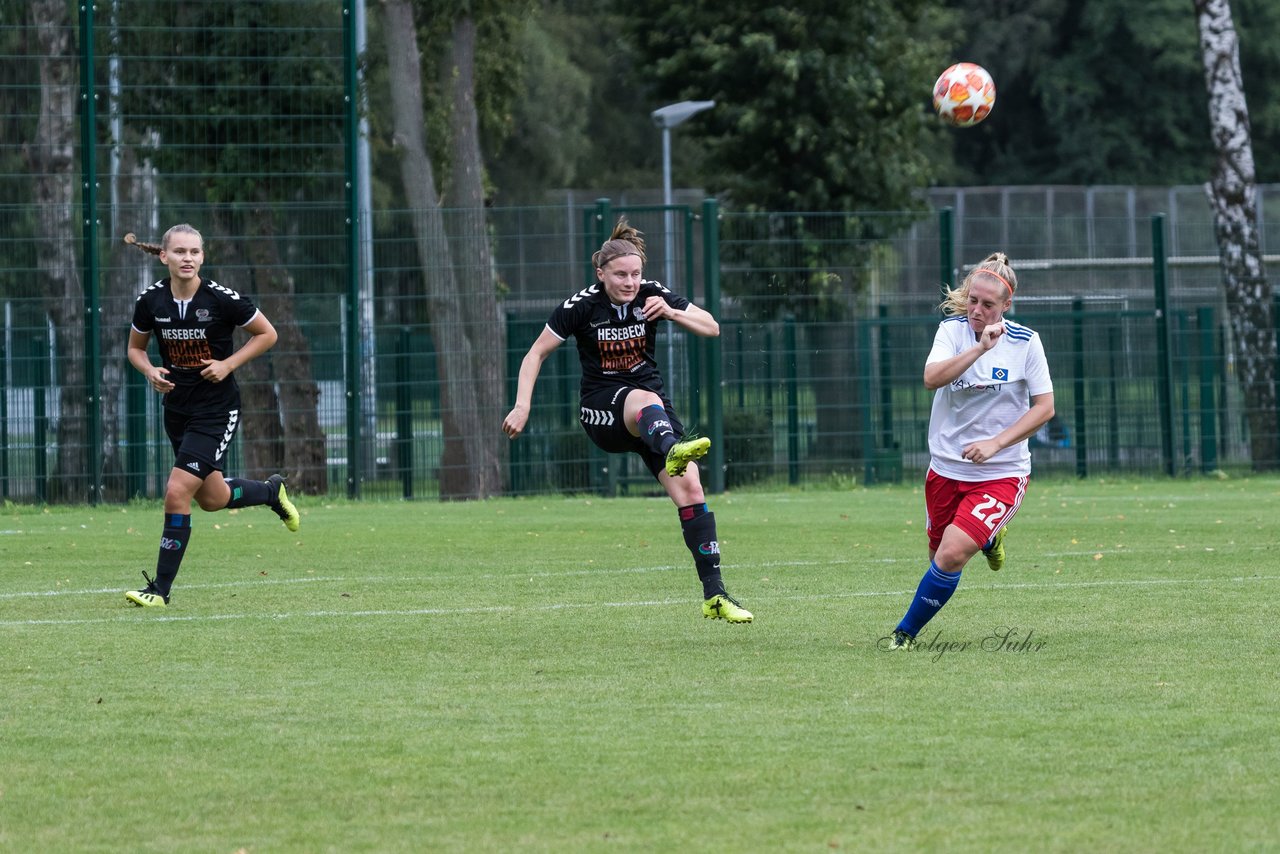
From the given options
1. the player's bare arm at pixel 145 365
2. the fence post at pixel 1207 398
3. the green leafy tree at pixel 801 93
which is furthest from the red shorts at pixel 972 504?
the green leafy tree at pixel 801 93

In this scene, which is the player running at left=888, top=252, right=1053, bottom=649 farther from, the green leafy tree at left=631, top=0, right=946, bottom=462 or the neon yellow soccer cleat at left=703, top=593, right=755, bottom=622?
the green leafy tree at left=631, top=0, right=946, bottom=462

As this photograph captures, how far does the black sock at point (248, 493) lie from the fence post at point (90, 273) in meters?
6.63

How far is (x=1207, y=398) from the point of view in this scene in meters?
19.9

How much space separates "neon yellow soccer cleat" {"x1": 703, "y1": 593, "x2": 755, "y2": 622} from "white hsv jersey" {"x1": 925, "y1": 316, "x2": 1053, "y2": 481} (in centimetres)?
108

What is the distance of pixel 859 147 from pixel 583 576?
1537 centimetres

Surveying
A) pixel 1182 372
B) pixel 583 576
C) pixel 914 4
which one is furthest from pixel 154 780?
pixel 914 4

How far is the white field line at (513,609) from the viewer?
8867 millimetres

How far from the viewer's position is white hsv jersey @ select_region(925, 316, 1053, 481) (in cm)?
792

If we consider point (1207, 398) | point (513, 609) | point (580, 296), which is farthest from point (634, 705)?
point (1207, 398)

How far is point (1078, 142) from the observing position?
56250 mm

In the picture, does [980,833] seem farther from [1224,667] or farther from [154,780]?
[1224,667]

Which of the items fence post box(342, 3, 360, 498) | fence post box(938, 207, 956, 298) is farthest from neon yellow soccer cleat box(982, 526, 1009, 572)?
fence post box(938, 207, 956, 298)

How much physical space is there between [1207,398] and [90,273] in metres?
11.0

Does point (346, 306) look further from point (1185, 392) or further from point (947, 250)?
point (1185, 392)
